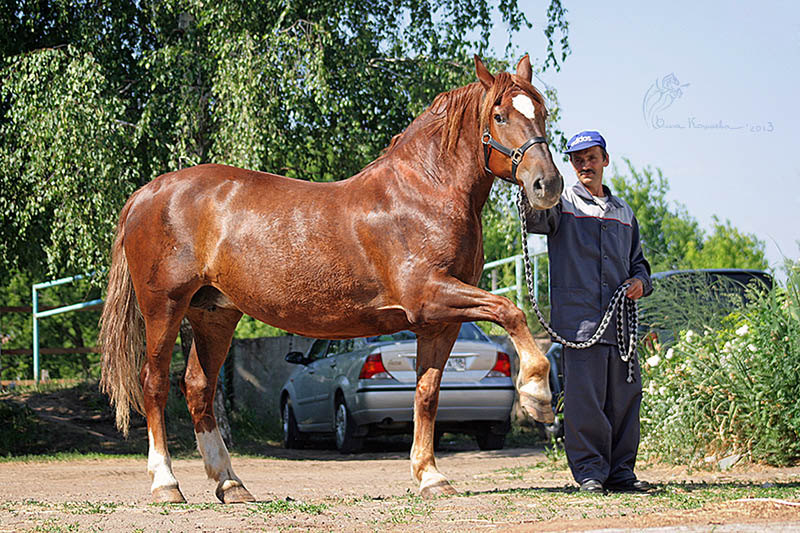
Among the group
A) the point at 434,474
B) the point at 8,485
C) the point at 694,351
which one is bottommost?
the point at 8,485

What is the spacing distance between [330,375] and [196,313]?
6.63 m

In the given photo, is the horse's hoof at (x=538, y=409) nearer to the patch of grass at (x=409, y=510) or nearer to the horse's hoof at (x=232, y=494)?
the patch of grass at (x=409, y=510)

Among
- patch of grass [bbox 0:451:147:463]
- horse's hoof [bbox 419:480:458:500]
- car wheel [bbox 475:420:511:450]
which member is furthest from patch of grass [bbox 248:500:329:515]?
car wheel [bbox 475:420:511:450]

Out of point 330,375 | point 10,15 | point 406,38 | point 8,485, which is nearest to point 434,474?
point 8,485

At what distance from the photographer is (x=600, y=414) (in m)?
5.92

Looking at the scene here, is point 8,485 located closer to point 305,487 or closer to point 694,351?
A: point 305,487

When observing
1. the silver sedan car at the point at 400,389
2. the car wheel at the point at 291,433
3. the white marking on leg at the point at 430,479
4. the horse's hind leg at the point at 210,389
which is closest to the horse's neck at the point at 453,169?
the white marking on leg at the point at 430,479

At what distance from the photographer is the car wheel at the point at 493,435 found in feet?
41.9

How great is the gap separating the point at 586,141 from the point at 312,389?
8151 millimetres

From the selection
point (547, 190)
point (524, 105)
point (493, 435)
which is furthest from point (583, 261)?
point (493, 435)

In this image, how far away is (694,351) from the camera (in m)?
8.60

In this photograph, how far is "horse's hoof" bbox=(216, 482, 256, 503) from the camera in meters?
5.72

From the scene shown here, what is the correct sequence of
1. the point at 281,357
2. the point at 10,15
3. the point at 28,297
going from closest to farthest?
the point at 10,15 < the point at 281,357 < the point at 28,297

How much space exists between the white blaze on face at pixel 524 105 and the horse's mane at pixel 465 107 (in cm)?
9
